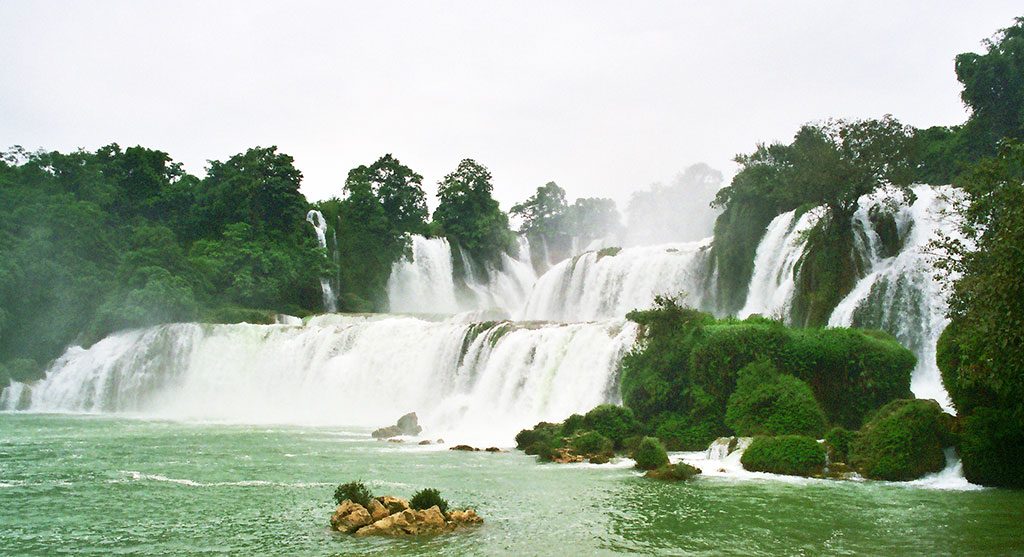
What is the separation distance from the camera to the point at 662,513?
13.2m

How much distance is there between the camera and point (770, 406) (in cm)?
2067

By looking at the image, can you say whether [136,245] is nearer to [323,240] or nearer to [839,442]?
[323,240]

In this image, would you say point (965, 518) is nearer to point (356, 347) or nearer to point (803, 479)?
point (803, 479)

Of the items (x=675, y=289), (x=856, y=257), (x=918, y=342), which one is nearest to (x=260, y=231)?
(x=675, y=289)

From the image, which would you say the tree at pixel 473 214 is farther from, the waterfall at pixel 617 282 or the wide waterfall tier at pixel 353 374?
the wide waterfall tier at pixel 353 374

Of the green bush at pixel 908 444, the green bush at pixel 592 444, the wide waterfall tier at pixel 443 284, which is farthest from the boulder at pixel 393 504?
the wide waterfall tier at pixel 443 284

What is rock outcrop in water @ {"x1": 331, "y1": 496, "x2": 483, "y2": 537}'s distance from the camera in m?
11.8

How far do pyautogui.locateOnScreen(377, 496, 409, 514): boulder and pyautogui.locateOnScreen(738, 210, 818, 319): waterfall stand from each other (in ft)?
72.5

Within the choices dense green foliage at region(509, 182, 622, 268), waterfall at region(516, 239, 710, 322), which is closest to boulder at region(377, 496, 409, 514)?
waterfall at region(516, 239, 710, 322)

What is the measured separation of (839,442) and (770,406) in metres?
2.91

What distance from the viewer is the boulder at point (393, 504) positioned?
12.4 metres

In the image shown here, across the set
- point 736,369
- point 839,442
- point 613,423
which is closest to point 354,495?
point 613,423

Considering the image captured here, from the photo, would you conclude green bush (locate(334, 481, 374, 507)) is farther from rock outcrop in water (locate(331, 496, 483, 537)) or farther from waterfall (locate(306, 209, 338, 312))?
waterfall (locate(306, 209, 338, 312))

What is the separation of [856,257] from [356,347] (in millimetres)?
21600
